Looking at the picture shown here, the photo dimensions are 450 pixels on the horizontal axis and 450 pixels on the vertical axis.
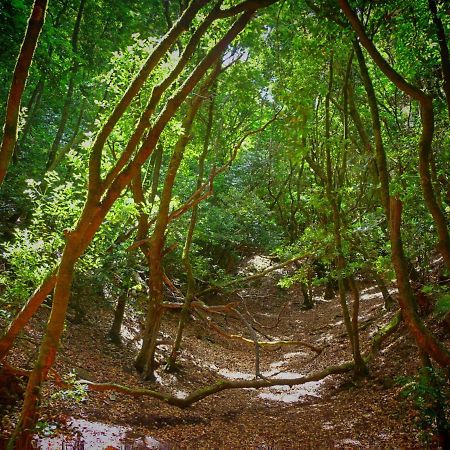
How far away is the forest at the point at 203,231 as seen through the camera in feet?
18.8

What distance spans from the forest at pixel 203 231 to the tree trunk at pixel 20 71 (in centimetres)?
2

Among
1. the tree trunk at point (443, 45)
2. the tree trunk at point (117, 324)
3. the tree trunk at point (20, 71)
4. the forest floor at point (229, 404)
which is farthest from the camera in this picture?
the tree trunk at point (117, 324)

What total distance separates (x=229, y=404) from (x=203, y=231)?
9308 mm

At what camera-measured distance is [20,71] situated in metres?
4.36

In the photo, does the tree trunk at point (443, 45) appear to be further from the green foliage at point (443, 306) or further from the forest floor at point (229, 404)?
the green foliage at point (443, 306)

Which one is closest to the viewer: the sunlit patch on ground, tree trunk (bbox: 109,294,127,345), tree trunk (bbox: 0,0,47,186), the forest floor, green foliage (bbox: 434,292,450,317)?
tree trunk (bbox: 0,0,47,186)

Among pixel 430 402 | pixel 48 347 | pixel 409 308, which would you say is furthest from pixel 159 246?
pixel 430 402

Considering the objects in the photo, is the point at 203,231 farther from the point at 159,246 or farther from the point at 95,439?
the point at 95,439

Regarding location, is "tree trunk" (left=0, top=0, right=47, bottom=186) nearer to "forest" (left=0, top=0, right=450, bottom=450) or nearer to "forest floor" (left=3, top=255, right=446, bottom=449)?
"forest" (left=0, top=0, right=450, bottom=450)

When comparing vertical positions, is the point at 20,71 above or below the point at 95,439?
above

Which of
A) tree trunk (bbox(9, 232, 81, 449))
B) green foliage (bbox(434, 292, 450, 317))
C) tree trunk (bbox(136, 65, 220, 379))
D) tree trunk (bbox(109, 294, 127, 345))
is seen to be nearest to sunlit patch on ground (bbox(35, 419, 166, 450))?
tree trunk (bbox(9, 232, 81, 449))

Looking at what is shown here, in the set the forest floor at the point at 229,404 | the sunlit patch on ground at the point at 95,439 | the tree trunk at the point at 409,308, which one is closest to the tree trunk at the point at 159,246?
the forest floor at the point at 229,404

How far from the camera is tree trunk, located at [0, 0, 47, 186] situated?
4.30 metres

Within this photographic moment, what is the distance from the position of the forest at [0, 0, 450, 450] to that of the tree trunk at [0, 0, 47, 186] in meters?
0.02
